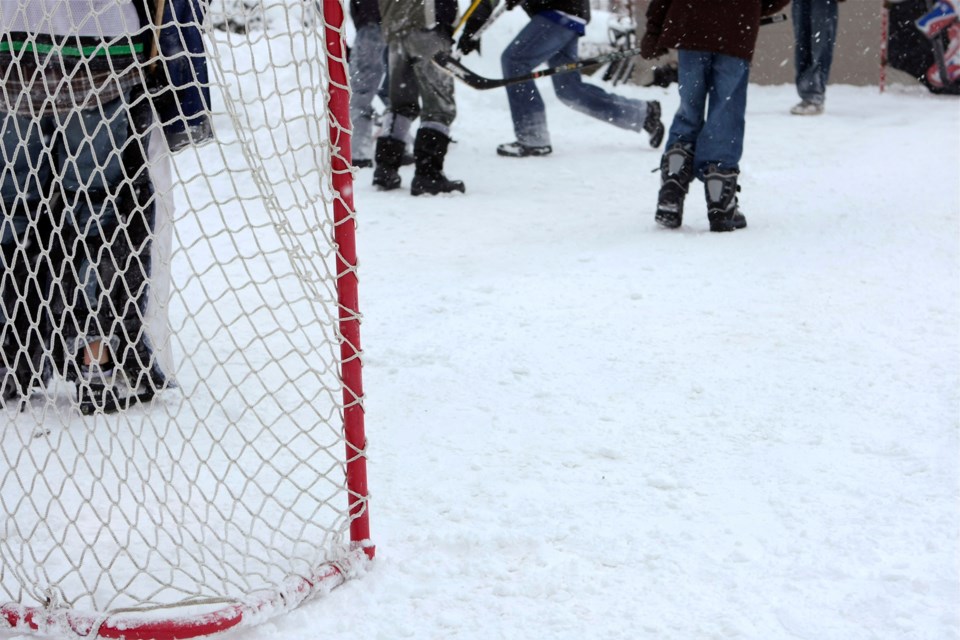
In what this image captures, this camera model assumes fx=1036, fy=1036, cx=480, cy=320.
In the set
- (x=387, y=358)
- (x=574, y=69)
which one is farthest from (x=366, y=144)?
(x=387, y=358)

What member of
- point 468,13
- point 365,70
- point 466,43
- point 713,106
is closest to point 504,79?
point 466,43

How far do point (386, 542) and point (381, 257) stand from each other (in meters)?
2.26

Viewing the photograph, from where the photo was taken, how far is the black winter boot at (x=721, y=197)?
4.17 meters

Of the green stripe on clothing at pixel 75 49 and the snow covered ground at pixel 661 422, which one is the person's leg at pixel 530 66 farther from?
the green stripe on clothing at pixel 75 49

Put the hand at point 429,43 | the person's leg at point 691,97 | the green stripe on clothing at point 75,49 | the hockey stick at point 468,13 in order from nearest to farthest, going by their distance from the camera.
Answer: the green stripe on clothing at point 75,49 < the person's leg at point 691,97 < the hand at point 429,43 < the hockey stick at point 468,13

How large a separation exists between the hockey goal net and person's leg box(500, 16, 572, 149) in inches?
131

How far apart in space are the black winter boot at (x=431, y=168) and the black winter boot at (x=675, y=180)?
132 centimetres

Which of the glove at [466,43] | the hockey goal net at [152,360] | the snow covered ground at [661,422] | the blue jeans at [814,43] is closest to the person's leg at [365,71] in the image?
the glove at [466,43]

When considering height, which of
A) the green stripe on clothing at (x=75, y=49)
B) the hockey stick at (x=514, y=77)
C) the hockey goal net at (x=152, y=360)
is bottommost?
the hockey goal net at (x=152, y=360)

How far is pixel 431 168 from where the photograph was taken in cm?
524

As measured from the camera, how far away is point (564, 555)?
1.92 m

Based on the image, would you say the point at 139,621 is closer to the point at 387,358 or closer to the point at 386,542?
the point at 386,542

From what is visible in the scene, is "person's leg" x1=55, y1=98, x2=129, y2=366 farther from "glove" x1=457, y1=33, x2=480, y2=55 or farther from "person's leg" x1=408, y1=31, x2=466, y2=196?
"glove" x1=457, y1=33, x2=480, y2=55

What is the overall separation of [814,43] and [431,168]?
12.1 feet
